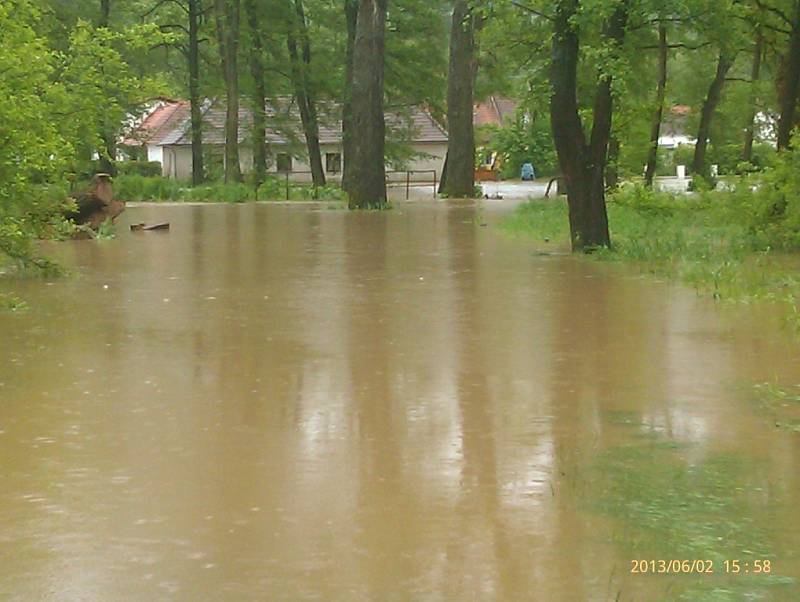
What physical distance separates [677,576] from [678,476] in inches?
61.0

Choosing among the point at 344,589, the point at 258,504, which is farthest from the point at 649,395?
the point at 344,589

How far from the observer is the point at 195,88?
59.2 meters

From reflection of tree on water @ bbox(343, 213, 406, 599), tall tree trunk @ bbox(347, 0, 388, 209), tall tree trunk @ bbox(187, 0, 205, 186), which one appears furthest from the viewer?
tall tree trunk @ bbox(187, 0, 205, 186)

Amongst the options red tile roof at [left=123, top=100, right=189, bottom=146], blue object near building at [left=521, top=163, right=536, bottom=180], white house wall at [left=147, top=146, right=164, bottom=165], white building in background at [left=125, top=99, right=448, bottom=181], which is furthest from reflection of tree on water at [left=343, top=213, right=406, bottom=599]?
white house wall at [left=147, top=146, right=164, bottom=165]

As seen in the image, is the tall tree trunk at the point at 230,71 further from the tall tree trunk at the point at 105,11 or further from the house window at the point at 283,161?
the house window at the point at 283,161

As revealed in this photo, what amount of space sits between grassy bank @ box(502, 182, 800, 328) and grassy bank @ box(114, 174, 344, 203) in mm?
19341

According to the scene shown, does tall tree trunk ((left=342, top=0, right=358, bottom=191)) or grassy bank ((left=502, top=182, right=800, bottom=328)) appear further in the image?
tall tree trunk ((left=342, top=0, right=358, bottom=191))

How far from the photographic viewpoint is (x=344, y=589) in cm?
522

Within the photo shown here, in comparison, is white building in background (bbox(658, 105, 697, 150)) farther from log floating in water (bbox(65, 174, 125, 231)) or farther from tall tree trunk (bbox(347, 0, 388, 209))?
log floating in water (bbox(65, 174, 125, 231))

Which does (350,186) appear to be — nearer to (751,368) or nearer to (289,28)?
(289,28)

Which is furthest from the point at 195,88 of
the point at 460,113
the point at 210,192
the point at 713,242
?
the point at 713,242

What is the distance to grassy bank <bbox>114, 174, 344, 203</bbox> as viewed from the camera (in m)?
46.2

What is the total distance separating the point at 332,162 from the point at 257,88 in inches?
1132
